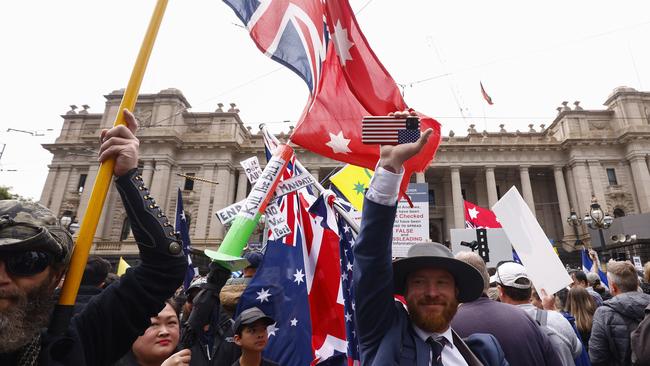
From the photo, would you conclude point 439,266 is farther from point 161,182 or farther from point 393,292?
point 161,182

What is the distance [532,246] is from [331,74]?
317 centimetres

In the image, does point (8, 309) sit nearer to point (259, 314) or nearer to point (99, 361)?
point (99, 361)

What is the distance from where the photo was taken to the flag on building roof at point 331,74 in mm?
4223

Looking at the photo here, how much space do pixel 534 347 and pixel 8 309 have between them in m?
3.08

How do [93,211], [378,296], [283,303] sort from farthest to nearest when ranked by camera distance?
[283,303]
[378,296]
[93,211]

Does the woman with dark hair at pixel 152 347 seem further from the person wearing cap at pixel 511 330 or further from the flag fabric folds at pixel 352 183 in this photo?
the flag fabric folds at pixel 352 183

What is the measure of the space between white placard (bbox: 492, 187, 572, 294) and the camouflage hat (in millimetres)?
4256

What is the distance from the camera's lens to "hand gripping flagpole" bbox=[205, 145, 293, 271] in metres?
3.54

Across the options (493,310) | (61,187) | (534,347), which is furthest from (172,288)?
(61,187)

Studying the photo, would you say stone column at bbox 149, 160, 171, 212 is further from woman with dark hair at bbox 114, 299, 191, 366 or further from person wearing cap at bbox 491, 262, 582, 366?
person wearing cap at bbox 491, 262, 582, 366

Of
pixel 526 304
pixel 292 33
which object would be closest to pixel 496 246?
pixel 526 304

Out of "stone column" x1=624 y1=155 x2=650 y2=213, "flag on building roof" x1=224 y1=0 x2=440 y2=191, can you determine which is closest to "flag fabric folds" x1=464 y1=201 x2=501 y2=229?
"flag on building roof" x1=224 y1=0 x2=440 y2=191

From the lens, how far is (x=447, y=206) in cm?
3791

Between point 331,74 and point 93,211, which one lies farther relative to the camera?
point 331,74
